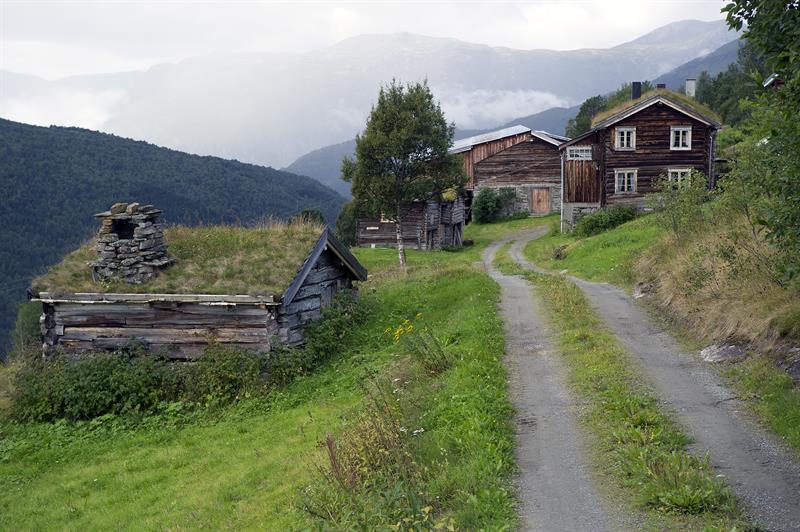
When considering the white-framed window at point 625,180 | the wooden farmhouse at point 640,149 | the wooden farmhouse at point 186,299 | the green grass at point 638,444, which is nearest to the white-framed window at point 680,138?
the wooden farmhouse at point 640,149

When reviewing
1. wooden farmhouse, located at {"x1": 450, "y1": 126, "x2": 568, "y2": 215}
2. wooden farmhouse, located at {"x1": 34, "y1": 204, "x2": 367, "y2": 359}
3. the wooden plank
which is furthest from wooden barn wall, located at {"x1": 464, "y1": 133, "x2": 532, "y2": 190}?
the wooden plank

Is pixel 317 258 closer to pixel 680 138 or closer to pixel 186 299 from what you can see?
pixel 186 299

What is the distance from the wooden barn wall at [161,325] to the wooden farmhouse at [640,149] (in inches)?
1132

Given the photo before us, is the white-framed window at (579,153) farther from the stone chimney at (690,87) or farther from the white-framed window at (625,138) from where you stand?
the stone chimney at (690,87)

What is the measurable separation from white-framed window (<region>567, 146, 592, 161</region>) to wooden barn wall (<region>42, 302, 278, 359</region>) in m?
28.8

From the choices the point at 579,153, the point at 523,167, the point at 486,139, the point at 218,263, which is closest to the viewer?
the point at 218,263

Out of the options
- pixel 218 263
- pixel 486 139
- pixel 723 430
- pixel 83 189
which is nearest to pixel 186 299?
pixel 218 263

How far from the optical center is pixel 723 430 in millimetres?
9234

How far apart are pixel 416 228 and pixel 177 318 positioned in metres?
31.3

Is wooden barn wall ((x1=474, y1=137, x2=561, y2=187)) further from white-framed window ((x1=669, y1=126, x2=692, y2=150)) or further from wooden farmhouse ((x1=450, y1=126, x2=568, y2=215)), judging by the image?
white-framed window ((x1=669, y1=126, x2=692, y2=150))

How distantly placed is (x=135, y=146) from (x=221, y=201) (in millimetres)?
19889

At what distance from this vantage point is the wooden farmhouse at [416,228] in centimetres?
4706

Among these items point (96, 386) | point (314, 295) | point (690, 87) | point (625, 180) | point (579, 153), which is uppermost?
point (690, 87)

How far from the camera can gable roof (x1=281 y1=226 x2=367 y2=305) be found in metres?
16.9
